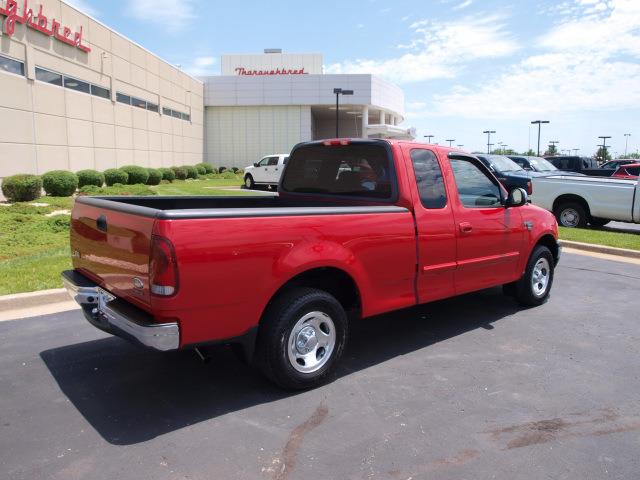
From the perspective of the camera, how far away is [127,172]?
25.5m

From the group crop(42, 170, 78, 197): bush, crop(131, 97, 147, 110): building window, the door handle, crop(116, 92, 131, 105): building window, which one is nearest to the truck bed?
the door handle

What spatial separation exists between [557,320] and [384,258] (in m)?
2.73

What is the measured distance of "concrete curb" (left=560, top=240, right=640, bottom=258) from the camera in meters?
9.60

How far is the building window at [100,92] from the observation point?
2527 cm

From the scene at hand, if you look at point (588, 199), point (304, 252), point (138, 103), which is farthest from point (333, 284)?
point (138, 103)

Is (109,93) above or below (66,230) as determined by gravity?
above

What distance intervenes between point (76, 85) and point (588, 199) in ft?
71.0

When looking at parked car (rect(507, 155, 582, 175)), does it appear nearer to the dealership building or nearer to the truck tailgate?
the truck tailgate

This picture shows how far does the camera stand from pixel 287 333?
3.72 metres

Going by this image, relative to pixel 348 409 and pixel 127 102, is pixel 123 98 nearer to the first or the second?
pixel 127 102

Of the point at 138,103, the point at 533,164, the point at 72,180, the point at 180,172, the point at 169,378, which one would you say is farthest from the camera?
the point at 180,172

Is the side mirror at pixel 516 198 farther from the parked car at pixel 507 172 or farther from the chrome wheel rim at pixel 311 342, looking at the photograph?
the parked car at pixel 507 172

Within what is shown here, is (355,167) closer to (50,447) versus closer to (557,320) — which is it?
(557,320)

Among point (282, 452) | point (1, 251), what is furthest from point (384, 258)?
point (1, 251)
